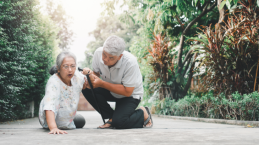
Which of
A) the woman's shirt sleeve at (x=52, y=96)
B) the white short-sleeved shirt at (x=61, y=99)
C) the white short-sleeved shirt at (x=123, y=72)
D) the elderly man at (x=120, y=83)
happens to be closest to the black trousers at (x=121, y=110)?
the elderly man at (x=120, y=83)

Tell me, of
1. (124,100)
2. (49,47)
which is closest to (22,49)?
(124,100)

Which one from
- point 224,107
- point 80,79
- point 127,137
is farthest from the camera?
point 224,107

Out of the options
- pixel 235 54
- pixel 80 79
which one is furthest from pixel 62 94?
pixel 235 54

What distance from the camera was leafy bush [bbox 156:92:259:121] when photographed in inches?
193

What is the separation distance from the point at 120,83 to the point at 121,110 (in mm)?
392

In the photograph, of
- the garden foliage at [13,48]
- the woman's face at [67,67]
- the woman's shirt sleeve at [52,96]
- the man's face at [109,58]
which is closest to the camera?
the woman's shirt sleeve at [52,96]

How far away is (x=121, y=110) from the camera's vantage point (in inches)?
145

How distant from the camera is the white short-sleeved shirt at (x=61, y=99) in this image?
9.70ft

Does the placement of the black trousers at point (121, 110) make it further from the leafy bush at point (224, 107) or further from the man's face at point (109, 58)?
the leafy bush at point (224, 107)

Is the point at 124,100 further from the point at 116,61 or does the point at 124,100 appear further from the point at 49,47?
the point at 49,47

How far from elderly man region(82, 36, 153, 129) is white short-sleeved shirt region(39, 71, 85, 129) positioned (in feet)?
0.83

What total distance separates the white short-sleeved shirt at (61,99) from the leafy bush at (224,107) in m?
3.30

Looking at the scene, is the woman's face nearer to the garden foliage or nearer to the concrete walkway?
the concrete walkway

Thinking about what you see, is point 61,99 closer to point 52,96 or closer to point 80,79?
point 52,96
